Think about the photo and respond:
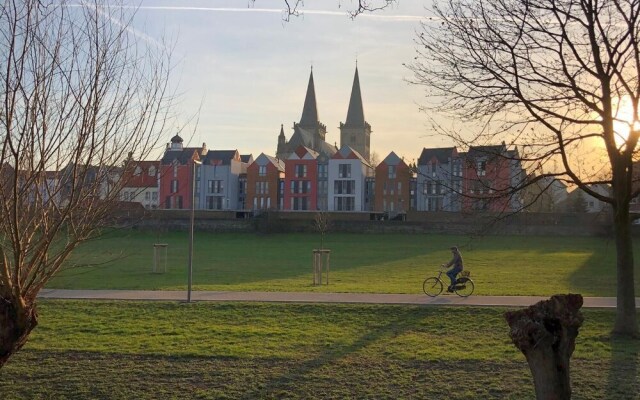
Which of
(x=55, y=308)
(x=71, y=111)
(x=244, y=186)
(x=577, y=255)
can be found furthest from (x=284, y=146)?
(x=71, y=111)

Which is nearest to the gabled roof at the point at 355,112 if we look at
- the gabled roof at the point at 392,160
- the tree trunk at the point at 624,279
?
the gabled roof at the point at 392,160

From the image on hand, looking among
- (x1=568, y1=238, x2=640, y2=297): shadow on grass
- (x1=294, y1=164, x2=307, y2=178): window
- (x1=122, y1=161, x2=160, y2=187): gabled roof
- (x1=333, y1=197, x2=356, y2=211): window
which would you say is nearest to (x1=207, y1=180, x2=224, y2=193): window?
(x1=294, y1=164, x2=307, y2=178): window

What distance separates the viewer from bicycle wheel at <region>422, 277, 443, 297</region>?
56.5 feet

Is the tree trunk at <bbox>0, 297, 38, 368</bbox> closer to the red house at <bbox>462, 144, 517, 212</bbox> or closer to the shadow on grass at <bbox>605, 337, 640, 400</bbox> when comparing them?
the shadow on grass at <bbox>605, 337, 640, 400</bbox>

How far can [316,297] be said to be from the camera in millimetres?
15828

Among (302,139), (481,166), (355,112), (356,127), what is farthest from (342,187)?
(481,166)

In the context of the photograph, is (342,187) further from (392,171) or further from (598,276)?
(598,276)

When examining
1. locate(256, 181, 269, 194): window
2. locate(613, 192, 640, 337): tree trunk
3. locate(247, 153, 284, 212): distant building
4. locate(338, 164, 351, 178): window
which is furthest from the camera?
locate(256, 181, 269, 194): window

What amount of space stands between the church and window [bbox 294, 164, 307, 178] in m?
42.6

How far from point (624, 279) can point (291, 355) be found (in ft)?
21.7

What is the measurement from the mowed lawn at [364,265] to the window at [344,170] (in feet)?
70.4

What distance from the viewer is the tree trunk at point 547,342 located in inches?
192

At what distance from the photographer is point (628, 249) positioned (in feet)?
38.0

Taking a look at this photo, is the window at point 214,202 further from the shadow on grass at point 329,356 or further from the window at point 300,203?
the shadow on grass at point 329,356
